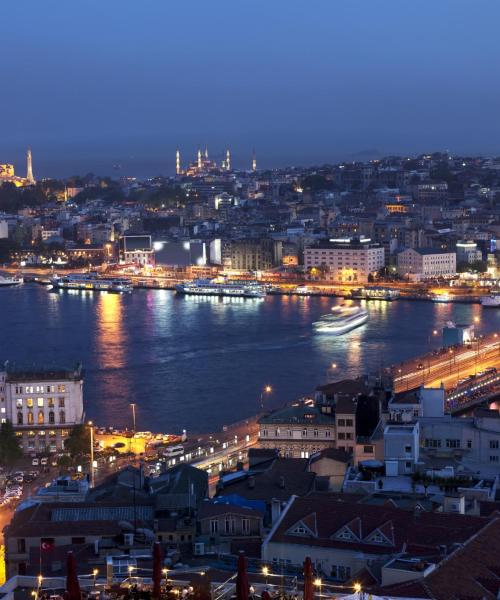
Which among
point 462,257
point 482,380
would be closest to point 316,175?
point 462,257

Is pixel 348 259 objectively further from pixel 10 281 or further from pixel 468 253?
pixel 10 281

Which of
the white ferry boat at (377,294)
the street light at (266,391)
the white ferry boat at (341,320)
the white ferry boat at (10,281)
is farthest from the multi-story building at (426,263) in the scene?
the street light at (266,391)

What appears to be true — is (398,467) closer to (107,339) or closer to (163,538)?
(163,538)

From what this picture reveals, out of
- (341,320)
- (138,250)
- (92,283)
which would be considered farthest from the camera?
(138,250)

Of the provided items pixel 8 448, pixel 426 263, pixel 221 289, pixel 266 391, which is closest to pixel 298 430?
pixel 8 448

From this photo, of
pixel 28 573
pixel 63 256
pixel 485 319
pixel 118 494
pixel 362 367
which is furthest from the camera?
pixel 63 256
